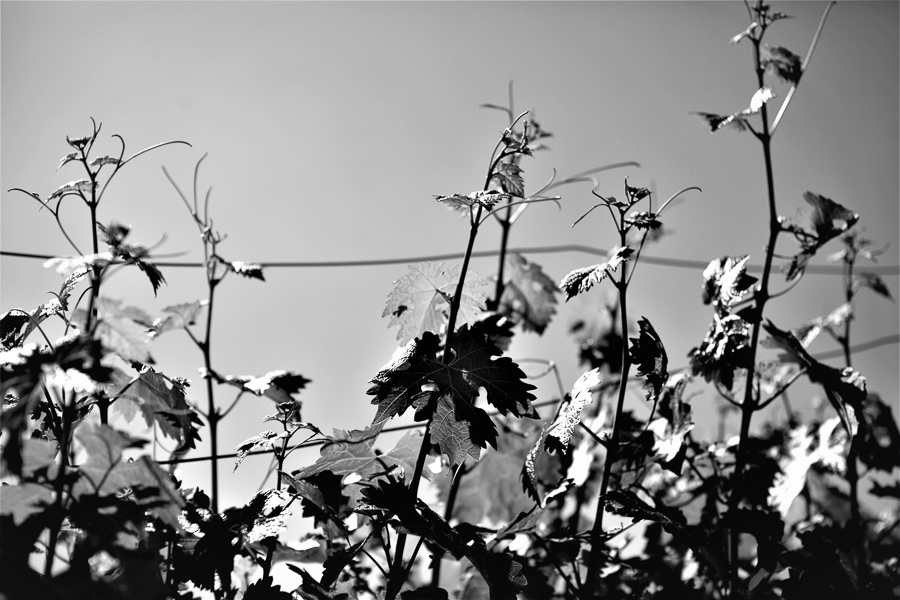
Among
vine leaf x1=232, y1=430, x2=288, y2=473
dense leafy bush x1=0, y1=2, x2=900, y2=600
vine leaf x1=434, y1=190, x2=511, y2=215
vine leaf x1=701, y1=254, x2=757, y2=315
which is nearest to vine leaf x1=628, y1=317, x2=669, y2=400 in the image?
dense leafy bush x1=0, y1=2, x2=900, y2=600

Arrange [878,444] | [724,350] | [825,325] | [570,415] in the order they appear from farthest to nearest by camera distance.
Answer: [825,325], [878,444], [724,350], [570,415]

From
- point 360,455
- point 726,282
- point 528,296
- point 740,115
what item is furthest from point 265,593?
point 740,115

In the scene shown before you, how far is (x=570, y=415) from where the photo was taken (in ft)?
4.00

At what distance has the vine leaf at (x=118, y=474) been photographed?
0.98 metres

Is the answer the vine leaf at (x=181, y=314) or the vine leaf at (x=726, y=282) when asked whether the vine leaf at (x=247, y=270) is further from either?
the vine leaf at (x=726, y=282)

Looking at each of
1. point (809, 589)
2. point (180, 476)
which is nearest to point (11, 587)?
point (180, 476)

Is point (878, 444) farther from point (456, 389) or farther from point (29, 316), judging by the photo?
point (29, 316)

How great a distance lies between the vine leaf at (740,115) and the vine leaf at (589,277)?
0.53m

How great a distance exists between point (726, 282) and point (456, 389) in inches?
26.7

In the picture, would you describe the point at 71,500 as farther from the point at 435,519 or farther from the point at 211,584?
the point at 435,519

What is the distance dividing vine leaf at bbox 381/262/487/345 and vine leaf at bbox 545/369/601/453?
27 centimetres

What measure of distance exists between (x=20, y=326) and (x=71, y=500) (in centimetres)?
43

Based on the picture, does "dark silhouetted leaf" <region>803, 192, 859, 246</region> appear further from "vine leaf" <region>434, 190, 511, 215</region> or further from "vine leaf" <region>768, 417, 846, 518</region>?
"vine leaf" <region>434, 190, 511, 215</region>

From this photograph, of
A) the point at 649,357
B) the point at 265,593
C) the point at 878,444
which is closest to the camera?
the point at 265,593
